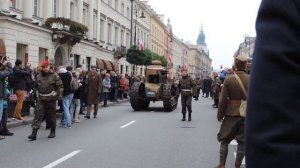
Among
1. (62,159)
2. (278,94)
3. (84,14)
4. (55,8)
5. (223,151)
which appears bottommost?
(62,159)

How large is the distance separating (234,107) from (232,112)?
83 millimetres

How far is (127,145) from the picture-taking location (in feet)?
34.2

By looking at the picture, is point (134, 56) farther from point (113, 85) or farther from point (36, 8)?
point (113, 85)

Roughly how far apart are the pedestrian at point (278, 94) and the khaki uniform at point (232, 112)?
19.9 feet

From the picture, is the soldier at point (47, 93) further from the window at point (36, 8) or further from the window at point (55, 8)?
the window at point (55, 8)

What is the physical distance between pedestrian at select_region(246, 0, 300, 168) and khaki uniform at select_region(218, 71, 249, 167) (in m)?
6.08

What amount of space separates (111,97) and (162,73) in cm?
617

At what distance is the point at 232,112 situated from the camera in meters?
7.22

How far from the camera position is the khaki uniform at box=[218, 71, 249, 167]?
718 cm

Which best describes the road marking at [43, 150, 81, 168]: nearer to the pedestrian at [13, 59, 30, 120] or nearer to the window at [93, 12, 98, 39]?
the pedestrian at [13, 59, 30, 120]

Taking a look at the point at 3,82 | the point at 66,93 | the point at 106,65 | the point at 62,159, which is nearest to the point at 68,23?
the point at 106,65

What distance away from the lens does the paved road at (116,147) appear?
8.29m

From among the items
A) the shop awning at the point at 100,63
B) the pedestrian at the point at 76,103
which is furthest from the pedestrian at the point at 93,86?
the shop awning at the point at 100,63

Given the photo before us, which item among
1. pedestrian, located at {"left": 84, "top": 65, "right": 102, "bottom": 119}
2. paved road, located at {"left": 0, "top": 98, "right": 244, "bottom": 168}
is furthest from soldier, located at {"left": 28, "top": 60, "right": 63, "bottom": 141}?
pedestrian, located at {"left": 84, "top": 65, "right": 102, "bottom": 119}
